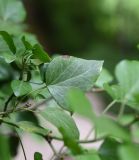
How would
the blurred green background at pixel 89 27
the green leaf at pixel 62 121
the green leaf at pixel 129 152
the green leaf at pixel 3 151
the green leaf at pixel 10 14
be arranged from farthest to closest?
the blurred green background at pixel 89 27, the green leaf at pixel 10 14, the green leaf at pixel 3 151, the green leaf at pixel 62 121, the green leaf at pixel 129 152

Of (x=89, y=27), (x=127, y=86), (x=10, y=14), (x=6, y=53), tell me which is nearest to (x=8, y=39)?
(x=6, y=53)

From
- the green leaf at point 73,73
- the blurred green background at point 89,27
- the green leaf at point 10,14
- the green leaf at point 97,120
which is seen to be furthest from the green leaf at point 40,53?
the blurred green background at point 89,27

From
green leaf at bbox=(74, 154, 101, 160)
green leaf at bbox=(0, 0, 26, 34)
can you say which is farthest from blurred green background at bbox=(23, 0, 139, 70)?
green leaf at bbox=(74, 154, 101, 160)

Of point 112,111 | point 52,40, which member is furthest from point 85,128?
point 52,40

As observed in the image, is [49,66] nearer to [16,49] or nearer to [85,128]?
[16,49]

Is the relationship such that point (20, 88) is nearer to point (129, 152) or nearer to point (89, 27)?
point (129, 152)

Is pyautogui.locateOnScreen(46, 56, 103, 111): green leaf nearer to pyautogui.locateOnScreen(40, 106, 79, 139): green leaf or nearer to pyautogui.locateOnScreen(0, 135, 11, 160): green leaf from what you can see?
pyautogui.locateOnScreen(40, 106, 79, 139): green leaf

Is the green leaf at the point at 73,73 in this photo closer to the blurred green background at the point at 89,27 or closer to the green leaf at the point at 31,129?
the green leaf at the point at 31,129
